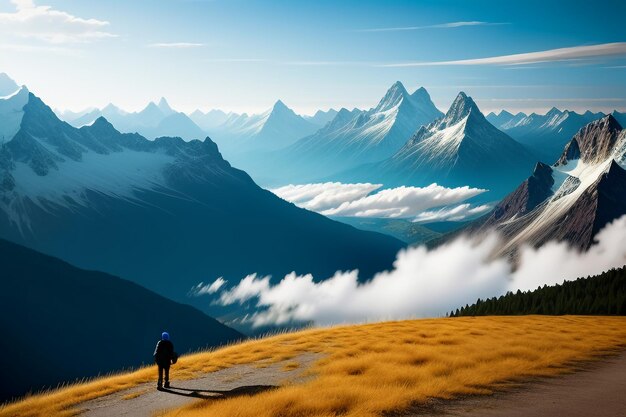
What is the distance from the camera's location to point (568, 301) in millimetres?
116000

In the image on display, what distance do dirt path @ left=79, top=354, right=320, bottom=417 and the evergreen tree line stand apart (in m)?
77.4

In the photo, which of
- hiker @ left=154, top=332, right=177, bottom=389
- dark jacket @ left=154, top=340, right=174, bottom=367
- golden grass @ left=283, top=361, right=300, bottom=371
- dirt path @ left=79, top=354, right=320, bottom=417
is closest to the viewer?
dirt path @ left=79, top=354, right=320, bottom=417

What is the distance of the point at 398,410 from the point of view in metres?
18.8

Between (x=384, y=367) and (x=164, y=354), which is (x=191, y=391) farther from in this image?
(x=384, y=367)

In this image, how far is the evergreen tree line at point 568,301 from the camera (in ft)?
350

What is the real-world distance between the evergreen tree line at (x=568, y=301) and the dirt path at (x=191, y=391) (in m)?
77.4

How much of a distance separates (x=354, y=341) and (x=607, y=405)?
20952 mm

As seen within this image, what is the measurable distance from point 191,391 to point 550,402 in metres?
16.6

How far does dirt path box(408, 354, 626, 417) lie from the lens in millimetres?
18344

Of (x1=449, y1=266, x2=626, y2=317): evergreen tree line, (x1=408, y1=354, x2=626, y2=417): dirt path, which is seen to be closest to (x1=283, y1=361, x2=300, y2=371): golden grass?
(x1=408, y1=354, x2=626, y2=417): dirt path

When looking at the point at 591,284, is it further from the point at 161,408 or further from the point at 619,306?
the point at 161,408

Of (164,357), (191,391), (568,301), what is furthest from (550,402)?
(568,301)

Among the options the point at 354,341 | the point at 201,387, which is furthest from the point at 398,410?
the point at 354,341

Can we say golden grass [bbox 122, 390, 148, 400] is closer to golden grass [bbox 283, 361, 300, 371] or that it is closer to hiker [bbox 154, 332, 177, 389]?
hiker [bbox 154, 332, 177, 389]
